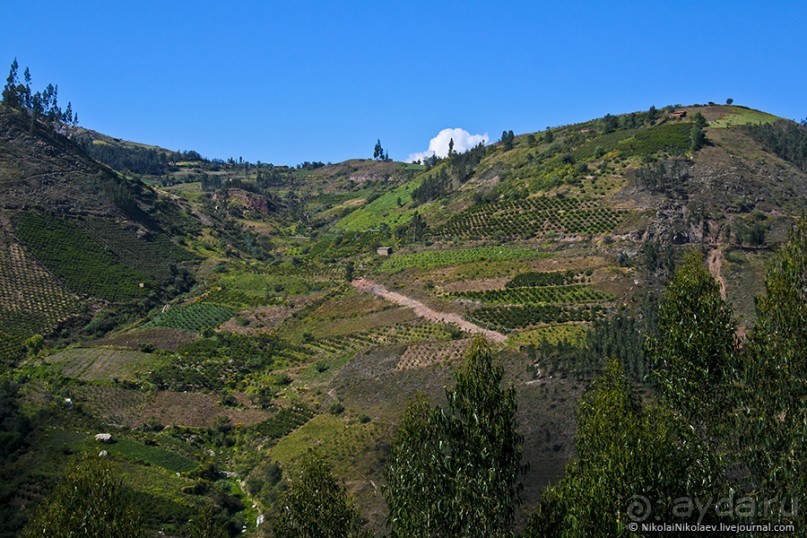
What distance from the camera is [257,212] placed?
163 meters

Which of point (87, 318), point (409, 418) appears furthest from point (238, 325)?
point (409, 418)

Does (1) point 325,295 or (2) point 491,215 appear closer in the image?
(1) point 325,295

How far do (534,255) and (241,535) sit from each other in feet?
183

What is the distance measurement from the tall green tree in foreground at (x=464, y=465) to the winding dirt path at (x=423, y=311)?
36.9 m

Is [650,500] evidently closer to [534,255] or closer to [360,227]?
[534,255]

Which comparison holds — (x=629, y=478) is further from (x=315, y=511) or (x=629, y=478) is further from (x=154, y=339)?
(x=154, y=339)

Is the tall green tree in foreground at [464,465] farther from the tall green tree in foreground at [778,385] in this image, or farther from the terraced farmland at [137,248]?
the terraced farmland at [137,248]

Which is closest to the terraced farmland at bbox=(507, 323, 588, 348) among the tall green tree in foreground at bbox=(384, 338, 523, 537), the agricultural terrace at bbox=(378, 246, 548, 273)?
the agricultural terrace at bbox=(378, 246, 548, 273)

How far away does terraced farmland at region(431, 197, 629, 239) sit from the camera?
82.6 metres

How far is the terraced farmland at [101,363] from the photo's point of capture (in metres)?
58.0

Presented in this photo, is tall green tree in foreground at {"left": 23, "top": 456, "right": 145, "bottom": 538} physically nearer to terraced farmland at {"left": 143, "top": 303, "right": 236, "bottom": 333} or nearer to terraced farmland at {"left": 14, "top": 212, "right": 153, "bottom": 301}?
terraced farmland at {"left": 143, "top": 303, "right": 236, "bottom": 333}

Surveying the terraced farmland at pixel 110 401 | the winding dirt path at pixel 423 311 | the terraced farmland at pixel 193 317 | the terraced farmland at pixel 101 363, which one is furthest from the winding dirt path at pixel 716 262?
the terraced farmland at pixel 101 363

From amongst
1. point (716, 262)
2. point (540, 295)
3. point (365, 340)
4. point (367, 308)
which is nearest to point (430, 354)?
point (365, 340)

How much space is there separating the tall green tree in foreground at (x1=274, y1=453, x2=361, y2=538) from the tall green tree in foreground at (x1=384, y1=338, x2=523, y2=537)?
1.36 metres
